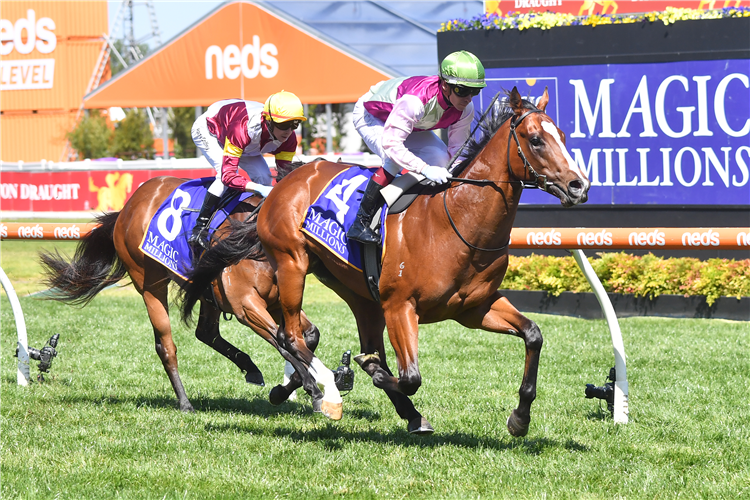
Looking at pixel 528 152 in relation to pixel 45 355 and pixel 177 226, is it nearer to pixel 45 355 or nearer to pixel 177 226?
pixel 177 226

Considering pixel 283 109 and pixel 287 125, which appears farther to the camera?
pixel 287 125

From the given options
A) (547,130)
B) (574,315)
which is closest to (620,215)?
(574,315)

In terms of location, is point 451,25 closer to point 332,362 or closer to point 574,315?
point 574,315

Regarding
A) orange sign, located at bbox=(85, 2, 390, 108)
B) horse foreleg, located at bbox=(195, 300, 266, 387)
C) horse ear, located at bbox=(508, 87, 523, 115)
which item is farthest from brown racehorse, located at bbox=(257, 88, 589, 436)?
orange sign, located at bbox=(85, 2, 390, 108)

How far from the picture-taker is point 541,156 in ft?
13.5

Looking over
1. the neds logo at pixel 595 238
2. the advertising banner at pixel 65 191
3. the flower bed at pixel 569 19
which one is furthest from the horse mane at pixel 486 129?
the advertising banner at pixel 65 191

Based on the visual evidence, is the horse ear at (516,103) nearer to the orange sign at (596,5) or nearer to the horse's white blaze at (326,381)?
the horse's white blaze at (326,381)

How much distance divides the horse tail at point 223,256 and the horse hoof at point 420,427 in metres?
1.64

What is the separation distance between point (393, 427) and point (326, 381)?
636 millimetres

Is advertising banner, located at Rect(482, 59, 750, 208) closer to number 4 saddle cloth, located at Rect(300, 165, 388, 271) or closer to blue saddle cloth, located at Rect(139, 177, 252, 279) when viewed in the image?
blue saddle cloth, located at Rect(139, 177, 252, 279)

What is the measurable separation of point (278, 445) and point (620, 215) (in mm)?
6442

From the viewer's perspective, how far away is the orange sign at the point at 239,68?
19.4 meters

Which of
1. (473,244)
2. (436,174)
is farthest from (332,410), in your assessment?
(436,174)

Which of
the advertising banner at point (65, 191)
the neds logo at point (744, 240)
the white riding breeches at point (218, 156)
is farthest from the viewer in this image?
the advertising banner at point (65, 191)
